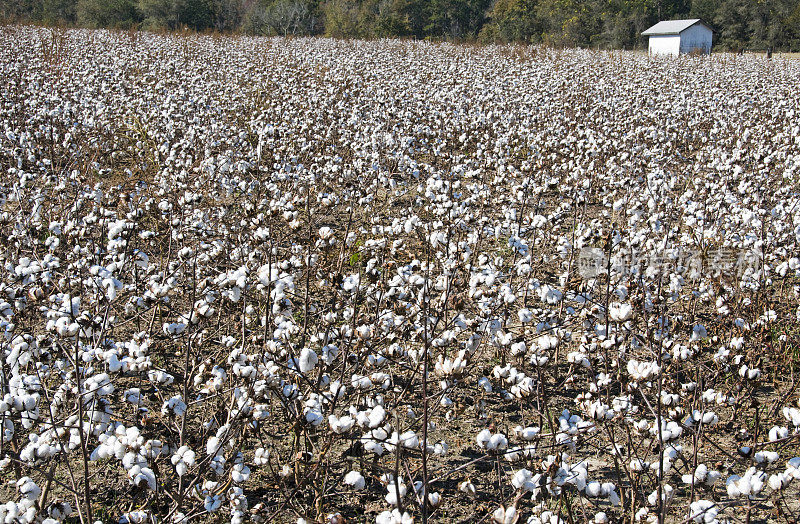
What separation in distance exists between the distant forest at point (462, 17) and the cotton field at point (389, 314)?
29.4 m

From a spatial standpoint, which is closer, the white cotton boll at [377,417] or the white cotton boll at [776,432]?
the white cotton boll at [377,417]

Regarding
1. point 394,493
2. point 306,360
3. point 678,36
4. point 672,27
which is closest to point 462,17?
point 672,27

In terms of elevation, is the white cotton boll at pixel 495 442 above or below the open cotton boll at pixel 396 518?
above

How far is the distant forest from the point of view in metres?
39.9

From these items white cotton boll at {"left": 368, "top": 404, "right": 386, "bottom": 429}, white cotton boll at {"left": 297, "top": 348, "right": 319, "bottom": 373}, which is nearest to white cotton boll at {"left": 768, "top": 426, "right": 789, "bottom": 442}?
white cotton boll at {"left": 368, "top": 404, "right": 386, "bottom": 429}

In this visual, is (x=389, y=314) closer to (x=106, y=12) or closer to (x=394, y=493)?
(x=394, y=493)

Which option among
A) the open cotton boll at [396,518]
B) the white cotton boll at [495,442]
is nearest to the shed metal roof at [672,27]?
the white cotton boll at [495,442]

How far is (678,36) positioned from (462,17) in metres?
19.9

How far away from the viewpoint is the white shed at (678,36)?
148 ft

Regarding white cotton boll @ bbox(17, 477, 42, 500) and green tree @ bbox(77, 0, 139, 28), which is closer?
white cotton boll @ bbox(17, 477, 42, 500)

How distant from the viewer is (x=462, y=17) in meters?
57.8

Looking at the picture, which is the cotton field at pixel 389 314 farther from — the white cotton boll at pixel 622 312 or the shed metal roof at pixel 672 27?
the shed metal roof at pixel 672 27

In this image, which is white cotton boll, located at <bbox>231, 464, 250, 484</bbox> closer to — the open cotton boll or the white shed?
the open cotton boll

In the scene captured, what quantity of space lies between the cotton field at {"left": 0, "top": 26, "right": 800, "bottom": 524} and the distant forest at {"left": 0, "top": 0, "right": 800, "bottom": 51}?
29.4m
